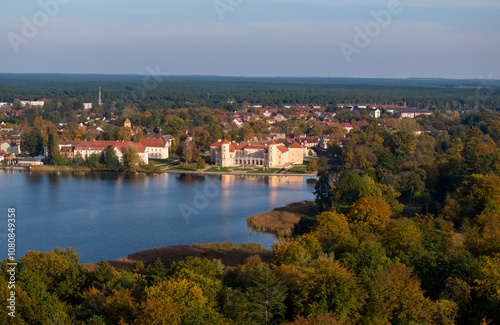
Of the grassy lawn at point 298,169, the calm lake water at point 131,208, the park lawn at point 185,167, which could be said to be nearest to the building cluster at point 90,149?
the park lawn at point 185,167

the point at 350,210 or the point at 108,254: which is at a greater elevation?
the point at 350,210

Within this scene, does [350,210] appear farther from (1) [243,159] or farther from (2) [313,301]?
(1) [243,159]

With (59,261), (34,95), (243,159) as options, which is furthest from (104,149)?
(34,95)

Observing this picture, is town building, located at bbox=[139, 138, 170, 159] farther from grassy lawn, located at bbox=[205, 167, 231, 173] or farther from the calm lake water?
the calm lake water

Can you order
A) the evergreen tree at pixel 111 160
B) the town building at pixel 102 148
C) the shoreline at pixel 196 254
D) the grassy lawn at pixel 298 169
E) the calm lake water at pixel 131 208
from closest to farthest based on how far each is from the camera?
the shoreline at pixel 196 254 → the calm lake water at pixel 131 208 → the evergreen tree at pixel 111 160 → the grassy lawn at pixel 298 169 → the town building at pixel 102 148

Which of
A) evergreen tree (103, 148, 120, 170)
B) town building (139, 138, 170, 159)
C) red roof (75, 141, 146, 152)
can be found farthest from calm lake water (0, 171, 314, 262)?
town building (139, 138, 170, 159)

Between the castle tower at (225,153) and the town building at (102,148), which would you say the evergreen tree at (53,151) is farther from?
the castle tower at (225,153)
